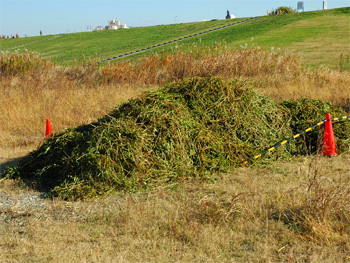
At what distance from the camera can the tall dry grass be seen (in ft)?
32.8

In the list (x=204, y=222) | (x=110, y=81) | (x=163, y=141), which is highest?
(x=110, y=81)

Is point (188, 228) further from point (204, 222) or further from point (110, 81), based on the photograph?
point (110, 81)

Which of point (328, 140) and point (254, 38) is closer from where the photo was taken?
point (328, 140)

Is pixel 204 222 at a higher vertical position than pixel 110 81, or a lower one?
lower

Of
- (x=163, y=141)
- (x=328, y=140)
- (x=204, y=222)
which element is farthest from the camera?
(x=328, y=140)

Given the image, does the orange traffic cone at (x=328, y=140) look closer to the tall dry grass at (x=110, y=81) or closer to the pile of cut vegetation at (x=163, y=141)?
the pile of cut vegetation at (x=163, y=141)

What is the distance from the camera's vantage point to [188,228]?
4141mm

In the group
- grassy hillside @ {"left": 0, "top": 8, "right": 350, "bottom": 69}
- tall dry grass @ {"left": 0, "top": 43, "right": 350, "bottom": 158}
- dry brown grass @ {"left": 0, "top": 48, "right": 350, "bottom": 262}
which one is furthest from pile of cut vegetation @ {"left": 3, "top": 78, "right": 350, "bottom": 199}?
grassy hillside @ {"left": 0, "top": 8, "right": 350, "bottom": 69}

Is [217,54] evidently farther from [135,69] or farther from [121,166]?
[121,166]

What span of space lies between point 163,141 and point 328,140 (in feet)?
9.10

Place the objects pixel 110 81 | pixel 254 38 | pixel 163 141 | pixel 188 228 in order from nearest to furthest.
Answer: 1. pixel 188 228
2. pixel 163 141
3. pixel 110 81
4. pixel 254 38

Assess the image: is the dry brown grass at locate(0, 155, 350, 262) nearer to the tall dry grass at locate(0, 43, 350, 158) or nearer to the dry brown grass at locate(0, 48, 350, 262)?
the dry brown grass at locate(0, 48, 350, 262)

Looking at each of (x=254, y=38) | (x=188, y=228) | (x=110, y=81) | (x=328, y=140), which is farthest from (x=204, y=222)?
(x=254, y=38)

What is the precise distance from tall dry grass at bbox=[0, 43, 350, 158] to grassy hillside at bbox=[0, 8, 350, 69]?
5.51m
